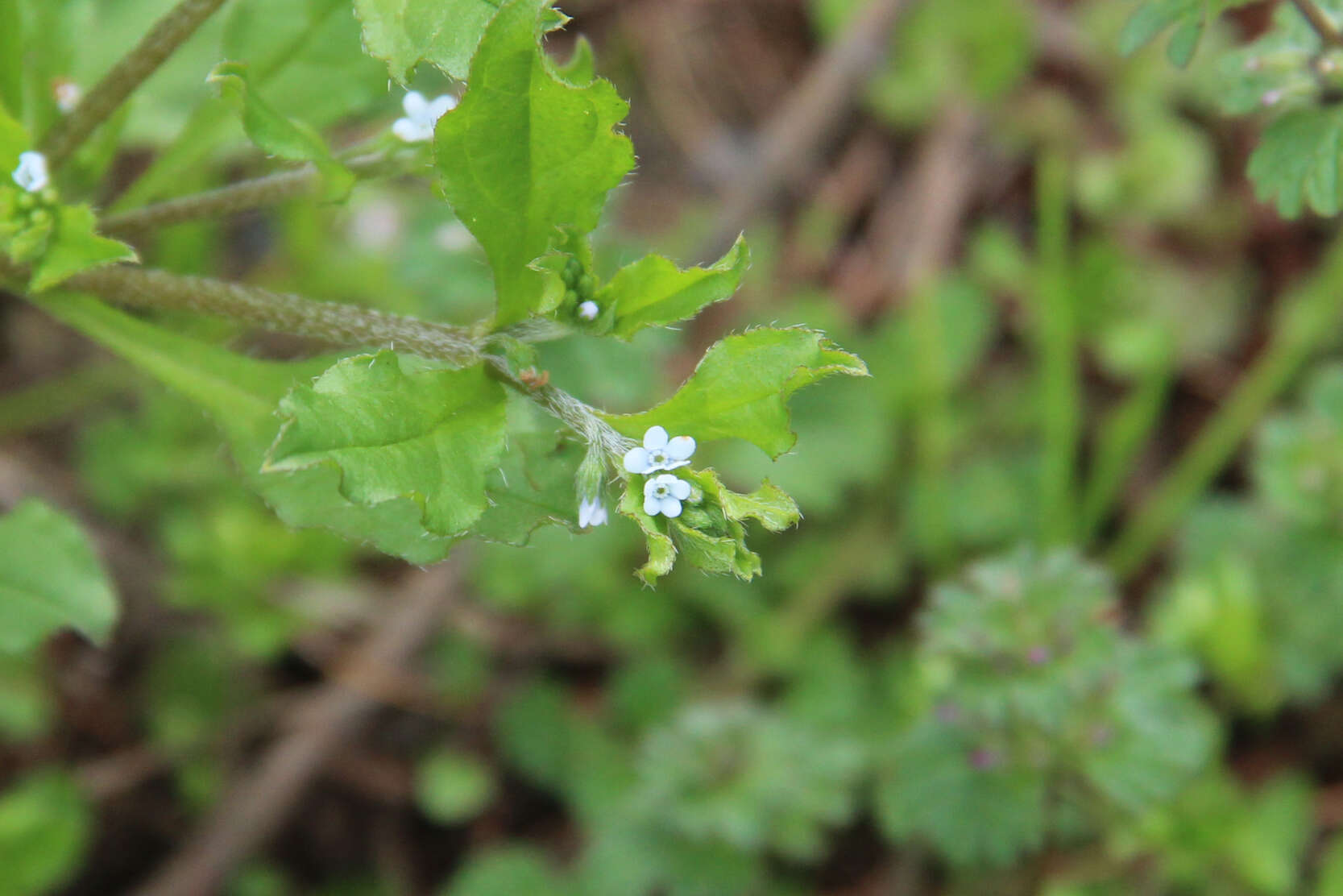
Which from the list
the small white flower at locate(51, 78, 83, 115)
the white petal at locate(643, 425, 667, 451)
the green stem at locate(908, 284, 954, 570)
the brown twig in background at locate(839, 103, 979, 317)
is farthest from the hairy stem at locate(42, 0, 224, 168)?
the brown twig in background at locate(839, 103, 979, 317)

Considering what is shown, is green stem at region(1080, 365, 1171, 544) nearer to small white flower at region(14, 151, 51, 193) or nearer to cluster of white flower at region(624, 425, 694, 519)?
cluster of white flower at region(624, 425, 694, 519)

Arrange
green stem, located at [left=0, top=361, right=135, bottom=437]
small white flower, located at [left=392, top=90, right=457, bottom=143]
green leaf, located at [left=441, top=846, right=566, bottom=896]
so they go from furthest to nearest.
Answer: green stem, located at [left=0, top=361, right=135, bottom=437], green leaf, located at [left=441, top=846, right=566, bottom=896], small white flower, located at [left=392, top=90, right=457, bottom=143]

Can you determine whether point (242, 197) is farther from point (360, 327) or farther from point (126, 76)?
point (360, 327)

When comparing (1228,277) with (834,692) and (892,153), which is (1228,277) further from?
(834,692)

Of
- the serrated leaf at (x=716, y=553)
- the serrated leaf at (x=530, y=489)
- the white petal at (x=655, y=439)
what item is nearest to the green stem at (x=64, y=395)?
the serrated leaf at (x=530, y=489)

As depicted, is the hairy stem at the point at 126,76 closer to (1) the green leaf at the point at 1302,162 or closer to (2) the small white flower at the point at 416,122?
(2) the small white flower at the point at 416,122

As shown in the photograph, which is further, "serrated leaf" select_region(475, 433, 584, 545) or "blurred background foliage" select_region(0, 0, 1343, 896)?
"blurred background foliage" select_region(0, 0, 1343, 896)
